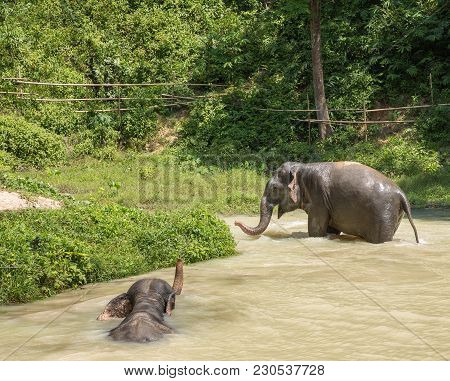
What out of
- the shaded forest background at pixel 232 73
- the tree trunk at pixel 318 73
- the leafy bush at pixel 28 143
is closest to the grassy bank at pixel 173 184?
the leafy bush at pixel 28 143

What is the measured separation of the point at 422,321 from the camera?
8.04 metres

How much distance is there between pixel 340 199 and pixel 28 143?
13554 mm

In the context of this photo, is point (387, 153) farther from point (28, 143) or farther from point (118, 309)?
point (118, 309)

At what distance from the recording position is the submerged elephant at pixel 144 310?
7113 mm

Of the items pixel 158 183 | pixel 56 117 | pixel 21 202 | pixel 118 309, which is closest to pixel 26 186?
pixel 21 202

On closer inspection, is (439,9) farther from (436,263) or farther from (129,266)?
(129,266)

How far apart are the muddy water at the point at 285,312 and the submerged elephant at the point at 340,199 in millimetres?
414

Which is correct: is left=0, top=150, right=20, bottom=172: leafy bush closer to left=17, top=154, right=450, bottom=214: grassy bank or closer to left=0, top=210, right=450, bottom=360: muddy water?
left=17, top=154, right=450, bottom=214: grassy bank

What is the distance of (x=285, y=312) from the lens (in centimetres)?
866

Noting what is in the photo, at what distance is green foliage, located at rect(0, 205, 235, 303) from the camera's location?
9.88 metres

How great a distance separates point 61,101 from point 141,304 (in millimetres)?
19365

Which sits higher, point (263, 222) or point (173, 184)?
point (173, 184)

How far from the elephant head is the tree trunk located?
1051 centimetres

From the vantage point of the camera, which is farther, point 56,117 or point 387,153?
point 56,117
